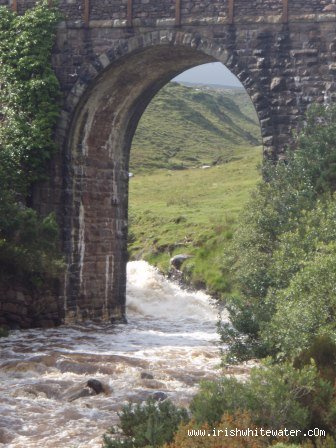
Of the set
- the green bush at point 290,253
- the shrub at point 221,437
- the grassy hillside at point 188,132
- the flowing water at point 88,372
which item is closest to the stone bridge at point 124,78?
the green bush at point 290,253

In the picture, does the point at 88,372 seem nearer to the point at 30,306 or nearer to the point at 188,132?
the point at 30,306

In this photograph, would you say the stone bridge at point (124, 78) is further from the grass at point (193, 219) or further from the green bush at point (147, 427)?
the green bush at point (147, 427)

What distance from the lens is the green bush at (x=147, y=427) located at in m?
10.3

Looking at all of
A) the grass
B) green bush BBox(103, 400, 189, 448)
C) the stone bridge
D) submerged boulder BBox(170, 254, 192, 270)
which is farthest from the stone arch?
green bush BBox(103, 400, 189, 448)

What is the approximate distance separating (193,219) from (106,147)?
1491 centimetres

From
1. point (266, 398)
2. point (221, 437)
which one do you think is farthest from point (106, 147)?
point (221, 437)

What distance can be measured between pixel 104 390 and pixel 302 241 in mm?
4395

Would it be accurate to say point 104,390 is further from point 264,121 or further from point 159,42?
point 159,42

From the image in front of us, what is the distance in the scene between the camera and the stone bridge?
70.8 ft

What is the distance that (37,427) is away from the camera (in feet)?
43.1

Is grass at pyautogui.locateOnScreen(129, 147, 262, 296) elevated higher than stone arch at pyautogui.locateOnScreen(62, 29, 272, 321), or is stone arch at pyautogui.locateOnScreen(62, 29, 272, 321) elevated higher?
stone arch at pyautogui.locateOnScreen(62, 29, 272, 321)

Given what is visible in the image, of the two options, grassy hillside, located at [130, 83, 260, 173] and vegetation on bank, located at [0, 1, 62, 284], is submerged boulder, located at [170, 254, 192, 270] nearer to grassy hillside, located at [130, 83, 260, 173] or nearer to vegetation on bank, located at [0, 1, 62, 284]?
vegetation on bank, located at [0, 1, 62, 284]

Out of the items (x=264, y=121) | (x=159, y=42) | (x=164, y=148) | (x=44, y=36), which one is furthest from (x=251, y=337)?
(x=164, y=148)

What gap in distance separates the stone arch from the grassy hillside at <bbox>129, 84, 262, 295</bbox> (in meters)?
3.74
